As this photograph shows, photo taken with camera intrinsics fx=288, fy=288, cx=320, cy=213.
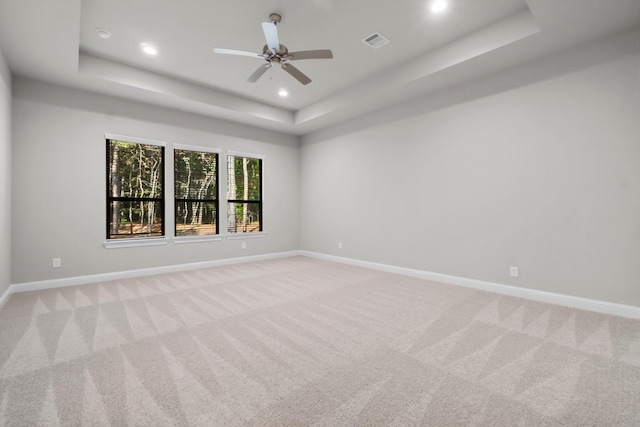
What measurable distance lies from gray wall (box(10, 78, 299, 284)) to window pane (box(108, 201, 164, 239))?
212mm

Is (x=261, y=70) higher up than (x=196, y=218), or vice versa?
(x=261, y=70)

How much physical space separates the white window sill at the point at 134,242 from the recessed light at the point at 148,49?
9.37ft

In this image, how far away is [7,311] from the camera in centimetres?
316

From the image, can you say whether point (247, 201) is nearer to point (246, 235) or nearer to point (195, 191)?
point (246, 235)

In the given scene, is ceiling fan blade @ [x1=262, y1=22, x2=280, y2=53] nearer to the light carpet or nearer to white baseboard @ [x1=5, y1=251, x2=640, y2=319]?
the light carpet

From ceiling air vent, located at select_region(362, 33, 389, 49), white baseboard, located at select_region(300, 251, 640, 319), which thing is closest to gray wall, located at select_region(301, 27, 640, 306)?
white baseboard, located at select_region(300, 251, 640, 319)

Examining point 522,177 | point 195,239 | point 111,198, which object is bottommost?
point 195,239

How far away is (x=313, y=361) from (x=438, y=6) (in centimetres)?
355

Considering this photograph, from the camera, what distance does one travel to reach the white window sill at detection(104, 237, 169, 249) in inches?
179

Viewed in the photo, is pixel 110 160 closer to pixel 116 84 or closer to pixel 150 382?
pixel 116 84

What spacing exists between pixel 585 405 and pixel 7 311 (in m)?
5.19

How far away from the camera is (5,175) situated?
3.54 meters

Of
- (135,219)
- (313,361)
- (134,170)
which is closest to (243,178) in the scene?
A: (134,170)

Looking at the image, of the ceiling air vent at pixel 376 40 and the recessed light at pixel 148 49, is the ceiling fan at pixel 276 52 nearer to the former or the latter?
the ceiling air vent at pixel 376 40
